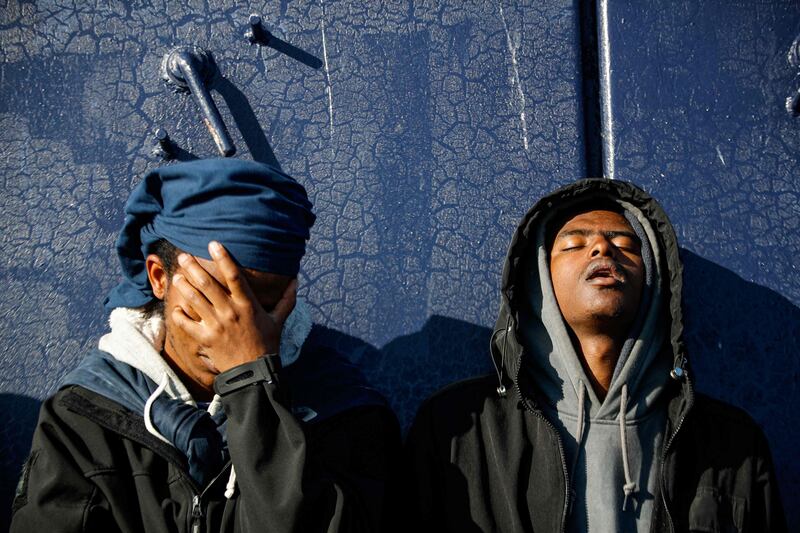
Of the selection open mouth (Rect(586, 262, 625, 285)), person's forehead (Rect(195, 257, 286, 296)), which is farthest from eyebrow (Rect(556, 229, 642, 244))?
person's forehead (Rect(195, 257, 286, 296))

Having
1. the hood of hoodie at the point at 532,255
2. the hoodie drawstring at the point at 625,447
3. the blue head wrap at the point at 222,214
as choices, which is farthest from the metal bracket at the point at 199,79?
the hoodie drawstring at the point at 625,447

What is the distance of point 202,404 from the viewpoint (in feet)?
6.17

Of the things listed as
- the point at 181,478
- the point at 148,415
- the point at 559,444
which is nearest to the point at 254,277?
the point at 148,415

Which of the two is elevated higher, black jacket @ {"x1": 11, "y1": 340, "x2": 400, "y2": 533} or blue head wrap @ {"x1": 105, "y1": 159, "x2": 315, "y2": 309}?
blue head wrap @ {"x1": 105, "y1": 159, "x2": 315, "y2": 309}

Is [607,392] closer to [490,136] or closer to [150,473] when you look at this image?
[490,136]

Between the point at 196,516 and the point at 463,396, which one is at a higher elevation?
the point at 463,396

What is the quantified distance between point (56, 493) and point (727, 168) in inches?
87.0

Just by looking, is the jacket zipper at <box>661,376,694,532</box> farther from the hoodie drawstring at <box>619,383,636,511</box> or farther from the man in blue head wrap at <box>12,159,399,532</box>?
the man in blue head wrap at <box>12,159,399,532</box>

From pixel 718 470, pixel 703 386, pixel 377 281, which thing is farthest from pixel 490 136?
pixel 718 470

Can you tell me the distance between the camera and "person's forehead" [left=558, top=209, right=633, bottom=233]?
2.21m

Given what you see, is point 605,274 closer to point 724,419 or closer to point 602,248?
point 602,248

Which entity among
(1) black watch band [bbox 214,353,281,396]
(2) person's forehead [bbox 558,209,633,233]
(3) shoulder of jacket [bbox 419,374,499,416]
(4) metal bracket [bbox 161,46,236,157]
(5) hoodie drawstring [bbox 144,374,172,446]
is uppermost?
(4) metal bracket [bbox 161,46,236,157]

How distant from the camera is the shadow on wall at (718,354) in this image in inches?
93.0

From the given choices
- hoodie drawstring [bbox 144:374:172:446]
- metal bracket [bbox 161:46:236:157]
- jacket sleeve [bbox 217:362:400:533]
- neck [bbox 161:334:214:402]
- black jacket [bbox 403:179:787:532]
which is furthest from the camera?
metal bracket [bbox 161:46:236:157]
